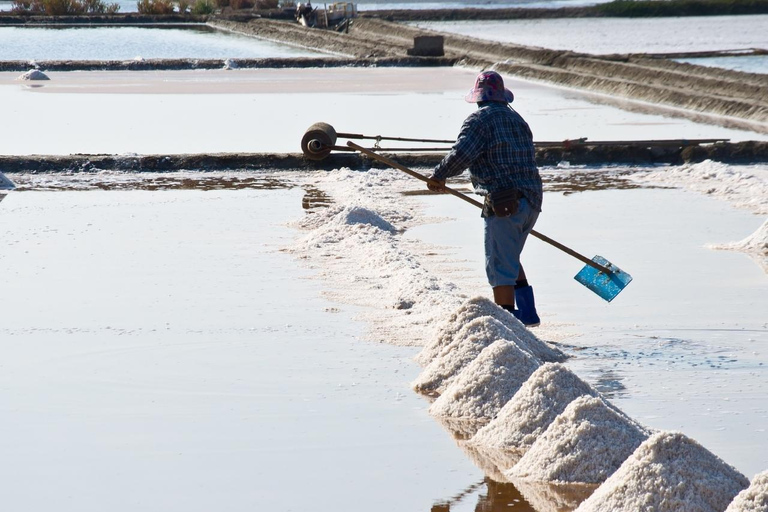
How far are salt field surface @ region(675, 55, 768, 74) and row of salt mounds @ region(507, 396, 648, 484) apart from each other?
1696 centimetres

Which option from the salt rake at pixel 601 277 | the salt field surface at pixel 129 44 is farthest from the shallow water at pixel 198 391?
the salt field surface at pixel 129 44

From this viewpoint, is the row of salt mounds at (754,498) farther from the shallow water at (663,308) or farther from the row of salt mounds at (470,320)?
the row of salt mounds at (470,320)

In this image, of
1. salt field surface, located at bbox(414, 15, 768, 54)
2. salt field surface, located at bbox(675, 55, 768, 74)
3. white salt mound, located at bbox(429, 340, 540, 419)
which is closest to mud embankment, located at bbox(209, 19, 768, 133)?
salt field surface, located at bbox(675, 55, 768, 74)

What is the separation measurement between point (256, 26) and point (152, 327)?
102 feet

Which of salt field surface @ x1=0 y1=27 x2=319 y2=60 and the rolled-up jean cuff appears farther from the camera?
salt field surface @ x1=0 y1=27 x2=319 y2=60

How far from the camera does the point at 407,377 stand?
14.1 feet

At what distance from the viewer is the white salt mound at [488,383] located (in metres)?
3.84

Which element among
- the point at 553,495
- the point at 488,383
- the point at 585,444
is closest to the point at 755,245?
the point at 488,383

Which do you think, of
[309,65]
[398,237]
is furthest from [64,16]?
[398,237]

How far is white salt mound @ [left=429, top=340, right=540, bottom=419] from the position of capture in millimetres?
3840

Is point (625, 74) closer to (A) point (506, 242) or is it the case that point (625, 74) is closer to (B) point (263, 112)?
(B) point (263, 112)

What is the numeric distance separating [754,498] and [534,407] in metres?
1.02

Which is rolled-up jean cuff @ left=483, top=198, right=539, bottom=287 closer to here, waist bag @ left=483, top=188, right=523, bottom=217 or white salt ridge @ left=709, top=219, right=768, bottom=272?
waist bag @ left=483, top=188, right=523, bottom=217

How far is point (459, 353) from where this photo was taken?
4.18 meters
